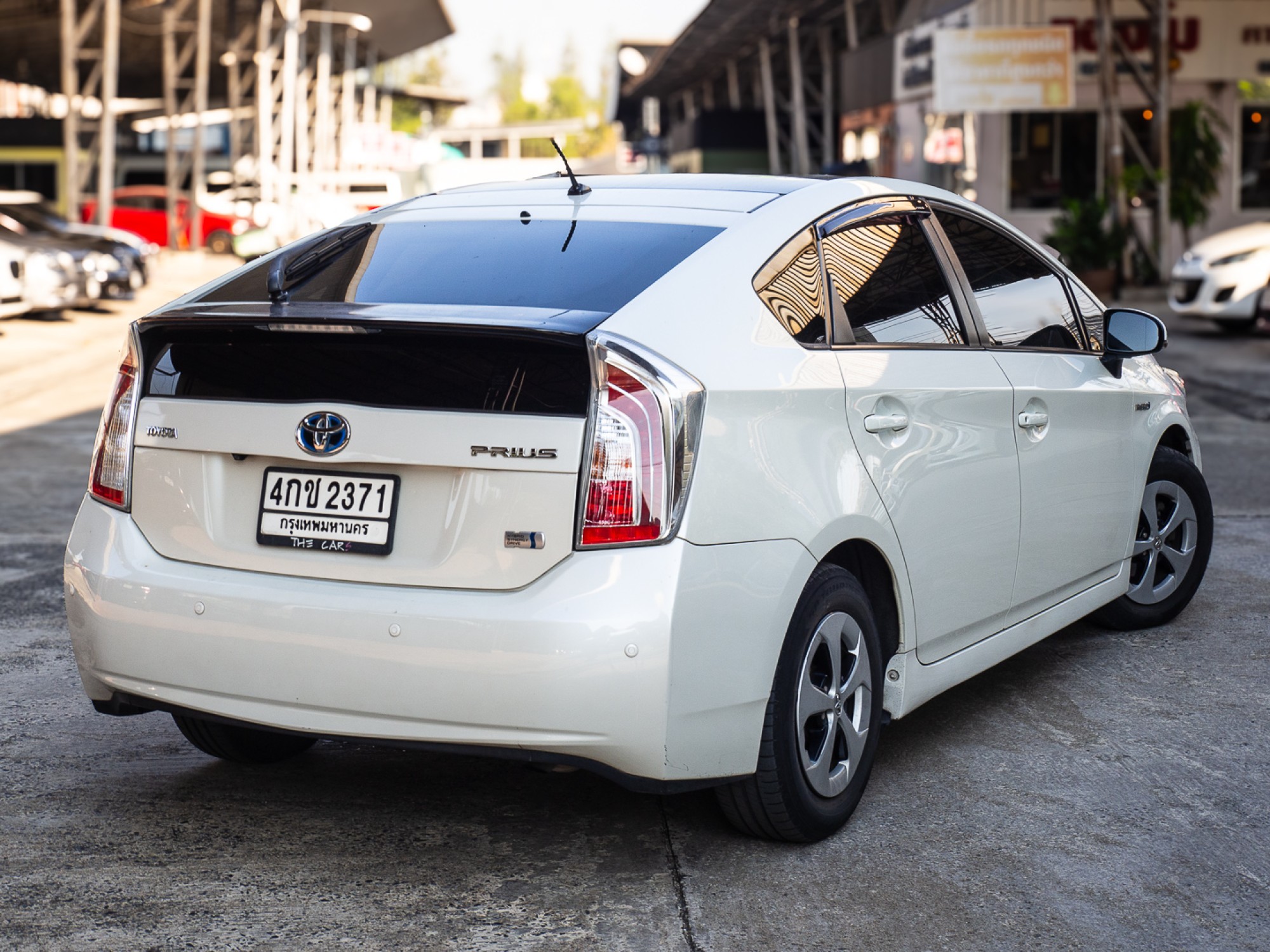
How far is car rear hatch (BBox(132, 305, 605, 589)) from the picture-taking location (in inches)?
128

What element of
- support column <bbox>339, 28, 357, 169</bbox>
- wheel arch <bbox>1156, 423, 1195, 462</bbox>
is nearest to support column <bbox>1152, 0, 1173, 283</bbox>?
wheel arch <bbox>1156, 423, 1195, 462</bbox>

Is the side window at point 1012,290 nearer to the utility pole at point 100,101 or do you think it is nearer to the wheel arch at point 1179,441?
the wheel arch at point 1179,441

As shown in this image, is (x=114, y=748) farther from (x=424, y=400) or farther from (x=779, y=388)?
(x=779, y=388)

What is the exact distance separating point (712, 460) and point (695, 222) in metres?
0.83

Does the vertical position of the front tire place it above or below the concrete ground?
above

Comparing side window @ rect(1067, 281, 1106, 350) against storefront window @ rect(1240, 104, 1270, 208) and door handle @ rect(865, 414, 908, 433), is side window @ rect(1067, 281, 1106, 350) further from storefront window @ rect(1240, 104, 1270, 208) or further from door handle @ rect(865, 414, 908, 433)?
storefront window @ rect(1240, 104, 1270, 208)

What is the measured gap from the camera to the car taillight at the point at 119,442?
3.69 m

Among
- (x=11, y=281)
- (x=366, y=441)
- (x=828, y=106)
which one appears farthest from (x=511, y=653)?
(x=828, y=106)

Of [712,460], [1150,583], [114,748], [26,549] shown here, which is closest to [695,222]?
[712,460]

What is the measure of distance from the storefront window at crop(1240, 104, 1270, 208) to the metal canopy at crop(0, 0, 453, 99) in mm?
28352

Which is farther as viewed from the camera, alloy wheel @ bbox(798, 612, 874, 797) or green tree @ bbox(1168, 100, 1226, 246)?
green tree @ bbox(1168, 100, 1226, 246)

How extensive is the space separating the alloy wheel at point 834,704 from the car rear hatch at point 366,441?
2.45ft

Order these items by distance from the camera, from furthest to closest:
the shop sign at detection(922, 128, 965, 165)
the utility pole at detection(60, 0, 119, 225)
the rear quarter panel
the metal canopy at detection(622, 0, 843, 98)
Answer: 1. the metal canopy at detection(622, 0, 843, 98)
2. the utility pole at detection(60, 0, 119, 225)
3. the shop sign at detection(922, 128, 965, 165)
4. the rear quarter panel

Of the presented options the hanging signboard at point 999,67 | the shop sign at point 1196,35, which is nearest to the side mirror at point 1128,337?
Result: the hanging signboard at point 999,67
